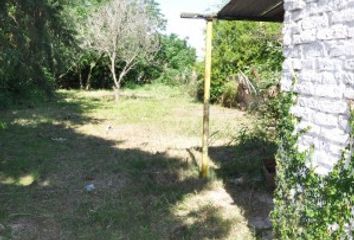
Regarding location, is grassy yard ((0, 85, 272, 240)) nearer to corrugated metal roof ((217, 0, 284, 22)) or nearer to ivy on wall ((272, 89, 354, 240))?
ivy on wall ((272, 89, 354, 240))

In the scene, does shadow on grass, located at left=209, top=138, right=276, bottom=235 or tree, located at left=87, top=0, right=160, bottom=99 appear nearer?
shadow on grass, located at left=209, top=138, right=276, bottom=235

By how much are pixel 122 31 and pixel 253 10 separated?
33.4ft

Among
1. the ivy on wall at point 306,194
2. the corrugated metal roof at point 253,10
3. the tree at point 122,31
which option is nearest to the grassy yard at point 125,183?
the ivy on wall at point 306,194

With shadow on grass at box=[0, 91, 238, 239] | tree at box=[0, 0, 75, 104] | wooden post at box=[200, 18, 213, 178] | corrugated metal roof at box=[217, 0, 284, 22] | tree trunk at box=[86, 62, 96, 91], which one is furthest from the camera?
tree trunk at box=[86, 62, 96, 91]

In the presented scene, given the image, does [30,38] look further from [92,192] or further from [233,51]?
[233,51]

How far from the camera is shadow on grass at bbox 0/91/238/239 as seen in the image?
491 centimetres

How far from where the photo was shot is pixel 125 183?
645cm

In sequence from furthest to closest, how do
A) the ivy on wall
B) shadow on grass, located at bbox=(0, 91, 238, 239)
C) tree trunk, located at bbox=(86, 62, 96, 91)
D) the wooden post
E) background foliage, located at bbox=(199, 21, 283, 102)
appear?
tree trunk, located at bbox=(86, 62, 96, 91), background foliage, located at bbox=(199, 21, 283, 102), the wooden post, shadow on grass, located at bbox=(0, 91, 238, 239), the ivy on wall

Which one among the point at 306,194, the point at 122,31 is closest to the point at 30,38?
the point at 306,194

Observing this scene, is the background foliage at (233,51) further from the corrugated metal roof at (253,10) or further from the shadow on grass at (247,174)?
the corrugated metal roof at (253,10)

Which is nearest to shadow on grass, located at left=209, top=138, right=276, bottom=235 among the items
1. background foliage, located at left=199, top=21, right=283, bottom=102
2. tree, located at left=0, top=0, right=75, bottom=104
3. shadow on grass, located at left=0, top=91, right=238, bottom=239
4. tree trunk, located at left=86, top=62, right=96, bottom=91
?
shadow on grass, located at left=0, top=91, right=238, bottom=239

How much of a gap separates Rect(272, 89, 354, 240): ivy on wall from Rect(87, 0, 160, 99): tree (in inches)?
478

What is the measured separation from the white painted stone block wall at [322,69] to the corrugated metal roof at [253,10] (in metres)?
1.47

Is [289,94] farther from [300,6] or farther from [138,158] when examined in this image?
[138,158]
